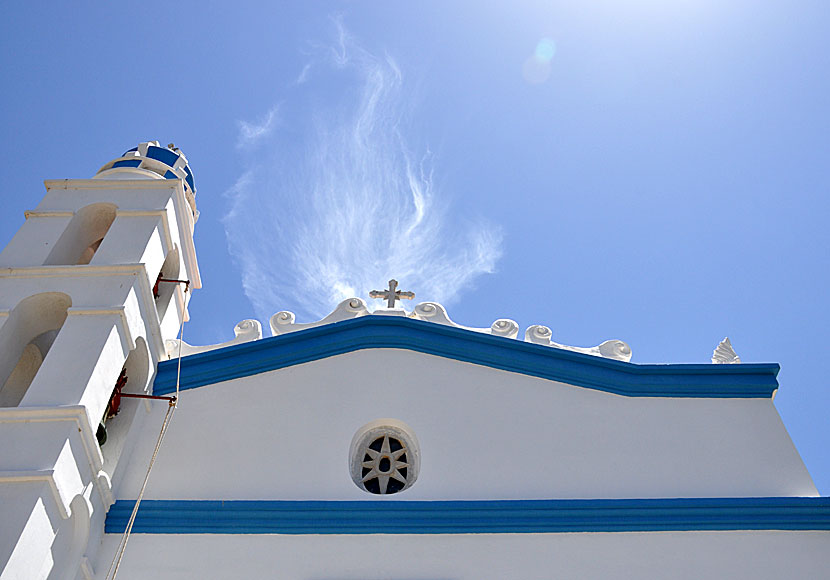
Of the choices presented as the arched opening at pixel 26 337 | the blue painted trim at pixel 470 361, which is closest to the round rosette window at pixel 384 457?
the blue painted trim at pixel 470 361

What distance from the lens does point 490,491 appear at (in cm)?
787

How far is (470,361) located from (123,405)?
351 cm

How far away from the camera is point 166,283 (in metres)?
10.0

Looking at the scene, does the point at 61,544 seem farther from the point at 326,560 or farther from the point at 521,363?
the point at 521,363

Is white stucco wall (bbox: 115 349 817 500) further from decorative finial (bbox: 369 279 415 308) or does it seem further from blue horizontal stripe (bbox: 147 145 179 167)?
blue horizontal stripe (bbox: 147 145 179 167)

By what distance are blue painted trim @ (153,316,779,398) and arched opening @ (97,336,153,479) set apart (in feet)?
0.59

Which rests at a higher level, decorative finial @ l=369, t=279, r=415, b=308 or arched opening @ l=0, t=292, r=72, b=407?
decorative finial @ l=369, t=279, r=415, b=308

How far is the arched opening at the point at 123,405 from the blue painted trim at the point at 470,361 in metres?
0.18

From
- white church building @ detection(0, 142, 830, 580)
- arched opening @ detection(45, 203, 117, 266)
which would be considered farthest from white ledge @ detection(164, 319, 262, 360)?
arched opening @ detection(45, 203, 117, 266)

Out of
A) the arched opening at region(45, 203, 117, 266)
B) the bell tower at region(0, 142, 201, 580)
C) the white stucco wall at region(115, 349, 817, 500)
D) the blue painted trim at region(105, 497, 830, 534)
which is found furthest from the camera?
the arched opening at region(45, 203, 117, 266)

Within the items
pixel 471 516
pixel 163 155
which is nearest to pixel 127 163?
pixel 163 155

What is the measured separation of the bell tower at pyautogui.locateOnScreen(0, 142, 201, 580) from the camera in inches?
264

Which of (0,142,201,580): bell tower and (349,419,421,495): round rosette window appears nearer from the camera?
(0,142,201,580): bell tower

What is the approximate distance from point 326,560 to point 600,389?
3246mm
